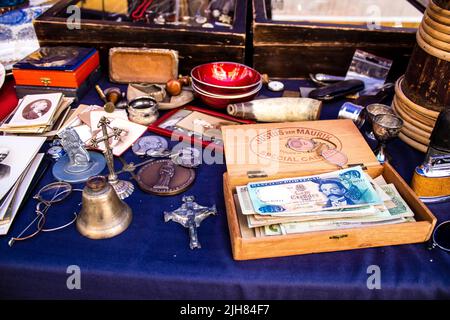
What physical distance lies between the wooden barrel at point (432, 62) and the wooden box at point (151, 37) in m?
0.76

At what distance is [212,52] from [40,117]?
2.74ft

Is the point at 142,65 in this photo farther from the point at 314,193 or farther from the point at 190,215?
the point at 314,193

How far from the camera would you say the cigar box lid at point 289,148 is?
1128 mm

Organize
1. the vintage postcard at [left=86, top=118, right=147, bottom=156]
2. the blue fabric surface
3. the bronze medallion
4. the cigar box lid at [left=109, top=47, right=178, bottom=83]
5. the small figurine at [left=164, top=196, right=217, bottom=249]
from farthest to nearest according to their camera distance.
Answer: the cigar box lid at [left=109, top=47, right=178, bottom=83] → the vintage postcard at [left=86, top=118, right=147, bottom=156] → the bronze medallion → the small figurine at [left=164, top=196, right=217, bottom=249] → the blue fabric surface

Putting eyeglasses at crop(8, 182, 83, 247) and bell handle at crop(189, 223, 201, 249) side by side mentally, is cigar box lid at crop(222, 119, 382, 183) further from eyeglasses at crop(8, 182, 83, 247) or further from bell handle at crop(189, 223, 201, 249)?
eyeglasses at crop(8, 182, 83, 247)

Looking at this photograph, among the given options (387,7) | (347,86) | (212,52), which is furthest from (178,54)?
(387,7)

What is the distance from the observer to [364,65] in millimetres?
1745

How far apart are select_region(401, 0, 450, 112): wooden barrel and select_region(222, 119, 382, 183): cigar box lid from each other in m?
0.26

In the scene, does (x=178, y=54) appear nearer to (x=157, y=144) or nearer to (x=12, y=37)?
(x=157, y=144)

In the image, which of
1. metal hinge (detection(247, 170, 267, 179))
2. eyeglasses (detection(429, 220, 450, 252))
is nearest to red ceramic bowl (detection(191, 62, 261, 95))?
metal hinge (detection(247, 170, 267, 179))

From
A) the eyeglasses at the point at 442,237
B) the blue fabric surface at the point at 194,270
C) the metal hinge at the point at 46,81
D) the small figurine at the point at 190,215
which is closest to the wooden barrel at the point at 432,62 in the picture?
the eyeglasses at the point at 442,237

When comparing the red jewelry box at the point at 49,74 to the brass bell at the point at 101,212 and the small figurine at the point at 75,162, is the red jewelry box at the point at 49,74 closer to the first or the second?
the small figurine at the point at 75,162

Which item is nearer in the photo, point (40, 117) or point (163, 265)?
point (163, 265)

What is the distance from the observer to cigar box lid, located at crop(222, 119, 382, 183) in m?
1.13
